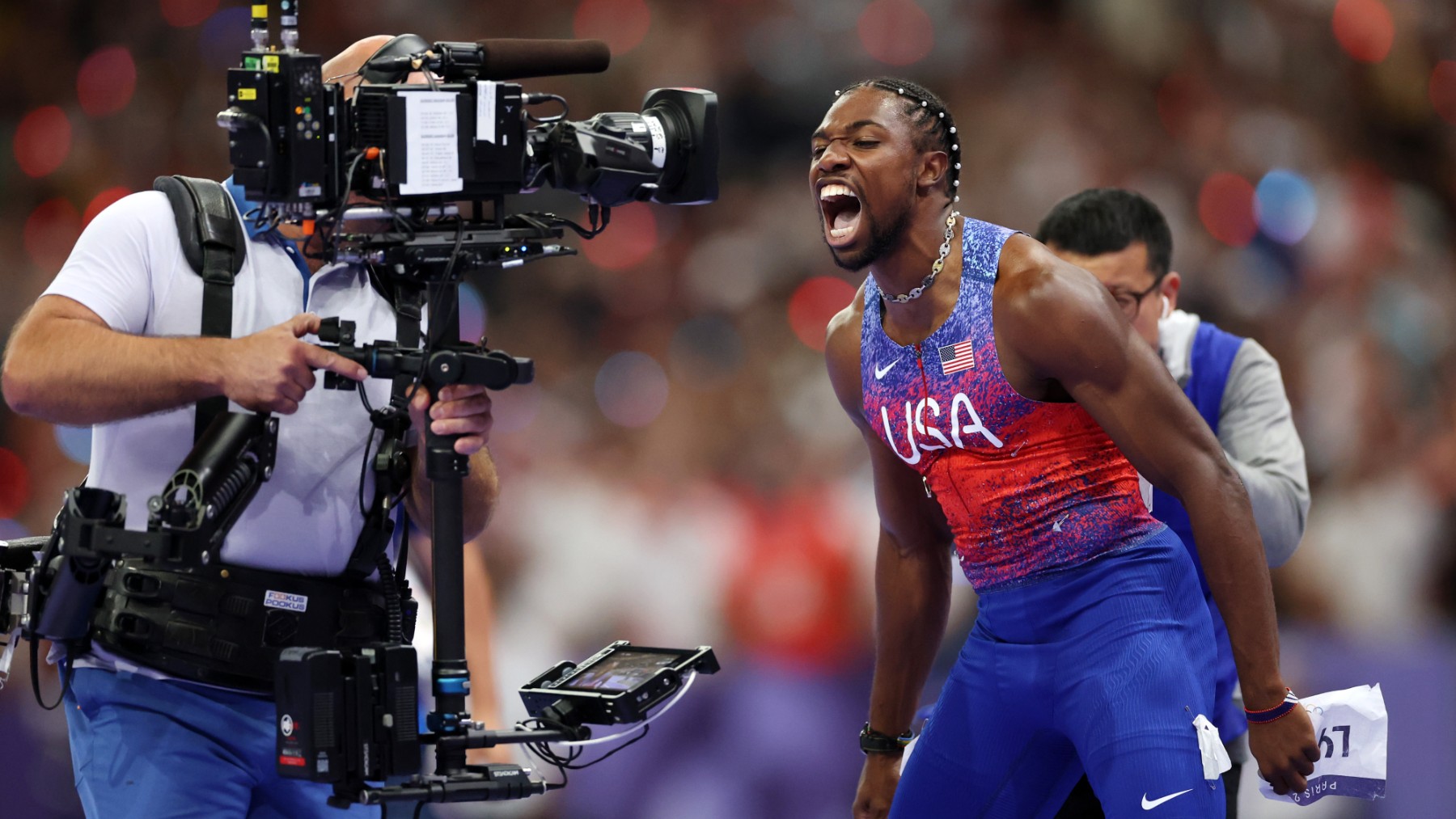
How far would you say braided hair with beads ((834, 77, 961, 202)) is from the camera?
291cm

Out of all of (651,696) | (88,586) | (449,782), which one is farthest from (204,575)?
(651,696)

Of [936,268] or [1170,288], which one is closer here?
[936,268]

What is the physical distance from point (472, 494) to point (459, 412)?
53 cm

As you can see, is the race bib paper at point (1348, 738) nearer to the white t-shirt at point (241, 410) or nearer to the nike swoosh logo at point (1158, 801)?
the nike swoosh logo at point (1158, 801)

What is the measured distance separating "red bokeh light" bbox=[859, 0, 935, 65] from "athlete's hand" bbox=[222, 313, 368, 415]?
3948mm

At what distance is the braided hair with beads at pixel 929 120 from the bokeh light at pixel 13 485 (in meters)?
3.87

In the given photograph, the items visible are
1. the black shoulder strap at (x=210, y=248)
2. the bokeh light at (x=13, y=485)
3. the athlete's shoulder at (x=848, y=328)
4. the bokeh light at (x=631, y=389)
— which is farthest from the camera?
the bokeh light at (x=631, y=389)

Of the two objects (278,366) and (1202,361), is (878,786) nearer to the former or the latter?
(1202,361)

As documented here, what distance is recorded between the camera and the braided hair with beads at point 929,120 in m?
2.91

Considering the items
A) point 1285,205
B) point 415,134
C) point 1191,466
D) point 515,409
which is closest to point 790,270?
point 515,409

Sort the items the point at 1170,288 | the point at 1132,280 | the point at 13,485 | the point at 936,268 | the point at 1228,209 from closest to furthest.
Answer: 1. the point at 936,268
2. the point at 1132,280
3. the point at 1170,288
4. the point at 13,485
5. the point at 1228,209

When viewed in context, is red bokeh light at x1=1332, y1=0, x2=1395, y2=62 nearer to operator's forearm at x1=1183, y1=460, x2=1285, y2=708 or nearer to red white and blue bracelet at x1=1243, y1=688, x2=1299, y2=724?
operator's forearm at x1=1183, y1=460, x2=1285, y2=708

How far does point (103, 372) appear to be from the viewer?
7.60 feet

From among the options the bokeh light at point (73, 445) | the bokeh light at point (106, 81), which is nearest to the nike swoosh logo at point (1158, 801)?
the bokeh light at point (73, 445)
